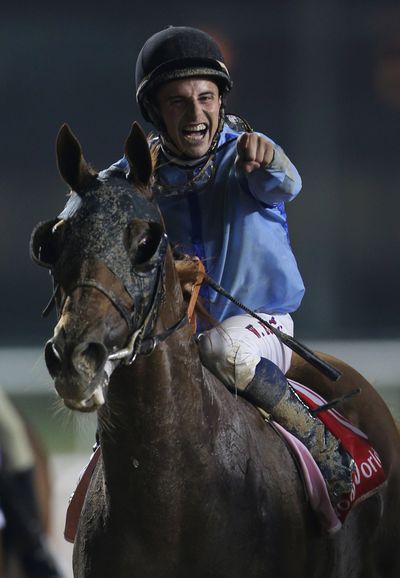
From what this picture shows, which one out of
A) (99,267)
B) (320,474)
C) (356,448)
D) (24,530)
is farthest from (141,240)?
(24,530)

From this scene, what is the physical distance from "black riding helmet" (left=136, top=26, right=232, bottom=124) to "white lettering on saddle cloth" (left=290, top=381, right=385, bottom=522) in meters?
1.02

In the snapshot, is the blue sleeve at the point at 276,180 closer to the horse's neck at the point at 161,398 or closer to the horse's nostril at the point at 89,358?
the horse's neck at the point at 161,398

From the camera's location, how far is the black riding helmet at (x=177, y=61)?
423 centimetres

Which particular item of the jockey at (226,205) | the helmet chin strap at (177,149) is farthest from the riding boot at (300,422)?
the helmet chin strap at (177,149)

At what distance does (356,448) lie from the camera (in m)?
4.38

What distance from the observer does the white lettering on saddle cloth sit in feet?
13.9

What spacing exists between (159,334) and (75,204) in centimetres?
39

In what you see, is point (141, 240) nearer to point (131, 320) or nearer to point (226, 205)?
point (131, 320)

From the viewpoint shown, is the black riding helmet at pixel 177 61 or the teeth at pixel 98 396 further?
the black riding helmet at pixel 177 61

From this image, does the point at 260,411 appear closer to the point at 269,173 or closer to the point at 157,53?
the point at 269,173

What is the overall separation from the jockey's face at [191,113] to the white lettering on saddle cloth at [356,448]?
824 millimetres

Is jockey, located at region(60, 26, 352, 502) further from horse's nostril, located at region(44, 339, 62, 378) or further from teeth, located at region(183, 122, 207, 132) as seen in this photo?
horse's nostril, located at region(44, 339, 62, 378)

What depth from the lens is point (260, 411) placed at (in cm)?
410

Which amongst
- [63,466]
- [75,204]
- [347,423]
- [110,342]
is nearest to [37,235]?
[75,204]
